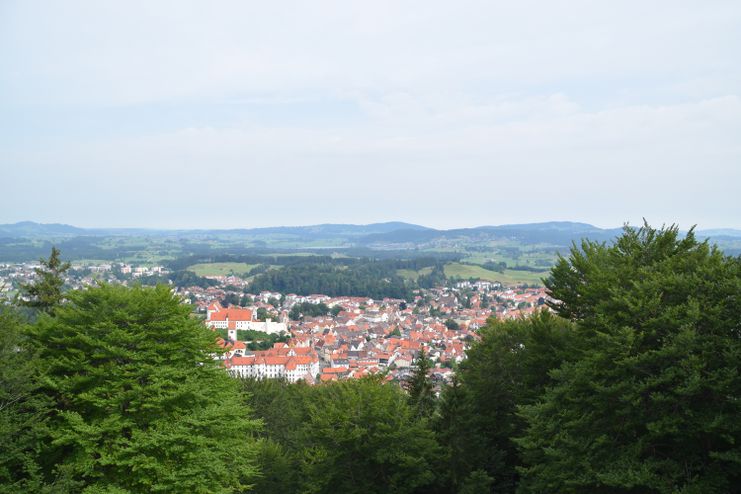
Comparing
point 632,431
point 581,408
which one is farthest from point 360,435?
point 632,431

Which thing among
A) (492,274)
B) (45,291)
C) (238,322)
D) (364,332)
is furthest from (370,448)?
(492,274)

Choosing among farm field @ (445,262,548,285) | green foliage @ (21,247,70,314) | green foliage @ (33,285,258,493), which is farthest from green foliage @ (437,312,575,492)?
farm field @ (445,262,548,285)

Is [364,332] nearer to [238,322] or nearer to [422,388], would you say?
[238,322]

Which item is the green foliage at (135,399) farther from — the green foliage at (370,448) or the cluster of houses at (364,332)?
the cluster of houses at (364,332)

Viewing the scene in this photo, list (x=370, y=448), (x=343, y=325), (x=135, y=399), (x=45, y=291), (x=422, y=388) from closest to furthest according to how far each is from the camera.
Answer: (x=135, y=399) → (x=370, y=448) → (x=422, y=388) → (x=45, y=291) → (x=343, y=325)

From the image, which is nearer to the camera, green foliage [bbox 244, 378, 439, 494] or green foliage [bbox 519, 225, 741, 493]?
green foliage [bbox 519, 225, 741, 493]

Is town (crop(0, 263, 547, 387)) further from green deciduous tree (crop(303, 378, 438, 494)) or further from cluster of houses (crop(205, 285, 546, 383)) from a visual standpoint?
green deciduous tree (crop(303, 378, 438, 494))
